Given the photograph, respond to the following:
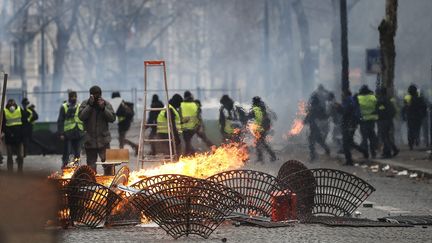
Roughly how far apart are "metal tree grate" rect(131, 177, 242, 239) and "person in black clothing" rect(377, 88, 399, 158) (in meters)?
17.0

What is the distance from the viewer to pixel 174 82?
134m

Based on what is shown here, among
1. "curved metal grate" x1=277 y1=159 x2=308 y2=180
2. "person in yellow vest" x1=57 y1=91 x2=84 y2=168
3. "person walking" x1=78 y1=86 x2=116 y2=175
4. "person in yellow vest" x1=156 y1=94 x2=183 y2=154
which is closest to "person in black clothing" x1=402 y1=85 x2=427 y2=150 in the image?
"person in yellow vest" x1=156 y1=94 x2=183 y2=154

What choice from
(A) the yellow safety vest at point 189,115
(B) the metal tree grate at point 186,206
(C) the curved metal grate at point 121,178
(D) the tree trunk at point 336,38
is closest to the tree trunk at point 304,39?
(D) the tree trunk at point 336,38

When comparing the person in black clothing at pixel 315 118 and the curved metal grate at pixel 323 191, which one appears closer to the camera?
the curved metal grate at pixel 323 191

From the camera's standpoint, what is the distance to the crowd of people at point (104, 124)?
19.4m

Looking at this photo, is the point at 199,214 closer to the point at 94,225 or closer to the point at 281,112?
the point at 94,225

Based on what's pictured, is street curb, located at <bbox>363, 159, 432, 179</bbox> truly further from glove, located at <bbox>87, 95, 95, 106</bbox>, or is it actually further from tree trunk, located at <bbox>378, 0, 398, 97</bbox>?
glove, located at <bbox>87, 95, 95, 106</bbox>

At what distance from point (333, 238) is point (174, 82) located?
122280 millimetres

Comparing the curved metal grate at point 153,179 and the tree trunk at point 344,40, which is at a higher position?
the tree trunk at point 344,40

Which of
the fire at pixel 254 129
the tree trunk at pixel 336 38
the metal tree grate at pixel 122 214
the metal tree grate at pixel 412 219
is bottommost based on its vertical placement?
the metal tree grate at pixel 412 219

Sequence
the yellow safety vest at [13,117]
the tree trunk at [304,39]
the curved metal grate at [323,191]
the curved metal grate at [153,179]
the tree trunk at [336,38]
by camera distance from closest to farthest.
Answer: the curved metal grate at [153,179] < the curved metal grate at [323,191] < the yellow safety vest at [13,117] < the tree trunk at [336,38] < the tree trunk at [304,39]

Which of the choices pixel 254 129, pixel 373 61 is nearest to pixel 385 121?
pixel 373 61

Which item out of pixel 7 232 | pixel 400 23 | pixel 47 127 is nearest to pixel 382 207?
pixel 7 232

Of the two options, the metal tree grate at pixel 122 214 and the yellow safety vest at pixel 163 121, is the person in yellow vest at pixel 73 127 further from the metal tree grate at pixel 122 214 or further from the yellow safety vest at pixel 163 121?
the metal tree grate at pixel 122 214
